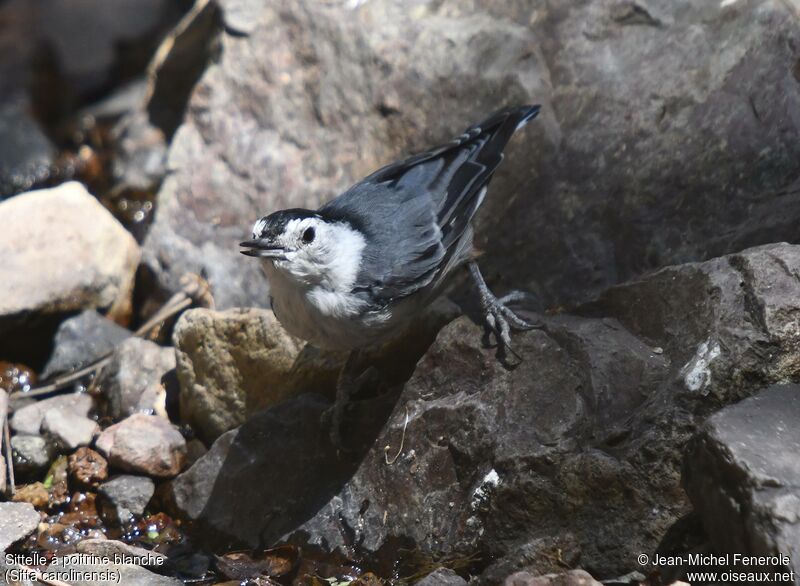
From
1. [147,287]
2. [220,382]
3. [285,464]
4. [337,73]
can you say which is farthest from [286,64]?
[285,464]

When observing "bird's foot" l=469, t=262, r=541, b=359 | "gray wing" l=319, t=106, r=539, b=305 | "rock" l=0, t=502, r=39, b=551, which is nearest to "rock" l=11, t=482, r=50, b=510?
"rock" l=0, t=502, r=39, b=551

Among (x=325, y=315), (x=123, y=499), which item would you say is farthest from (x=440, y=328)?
(x=123, y=499)

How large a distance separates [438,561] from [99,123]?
5147 mm

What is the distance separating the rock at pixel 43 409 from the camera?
14.7 ft

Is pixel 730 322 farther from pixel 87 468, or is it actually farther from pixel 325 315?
pixel 87 468

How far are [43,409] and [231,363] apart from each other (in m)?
0.99

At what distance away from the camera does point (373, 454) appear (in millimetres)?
3834

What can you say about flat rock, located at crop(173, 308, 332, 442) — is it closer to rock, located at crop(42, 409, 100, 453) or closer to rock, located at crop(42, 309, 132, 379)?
rock, located at crop(42, 409, 100, 453)

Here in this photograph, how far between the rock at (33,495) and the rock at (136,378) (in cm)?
57

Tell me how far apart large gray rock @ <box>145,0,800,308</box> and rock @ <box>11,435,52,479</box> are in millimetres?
1186

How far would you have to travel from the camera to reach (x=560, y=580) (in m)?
3.04

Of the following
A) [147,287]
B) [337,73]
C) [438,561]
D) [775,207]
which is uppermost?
[337,73]

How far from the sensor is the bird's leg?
12.5ft

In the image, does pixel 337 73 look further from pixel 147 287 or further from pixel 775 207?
pixel 775 207
